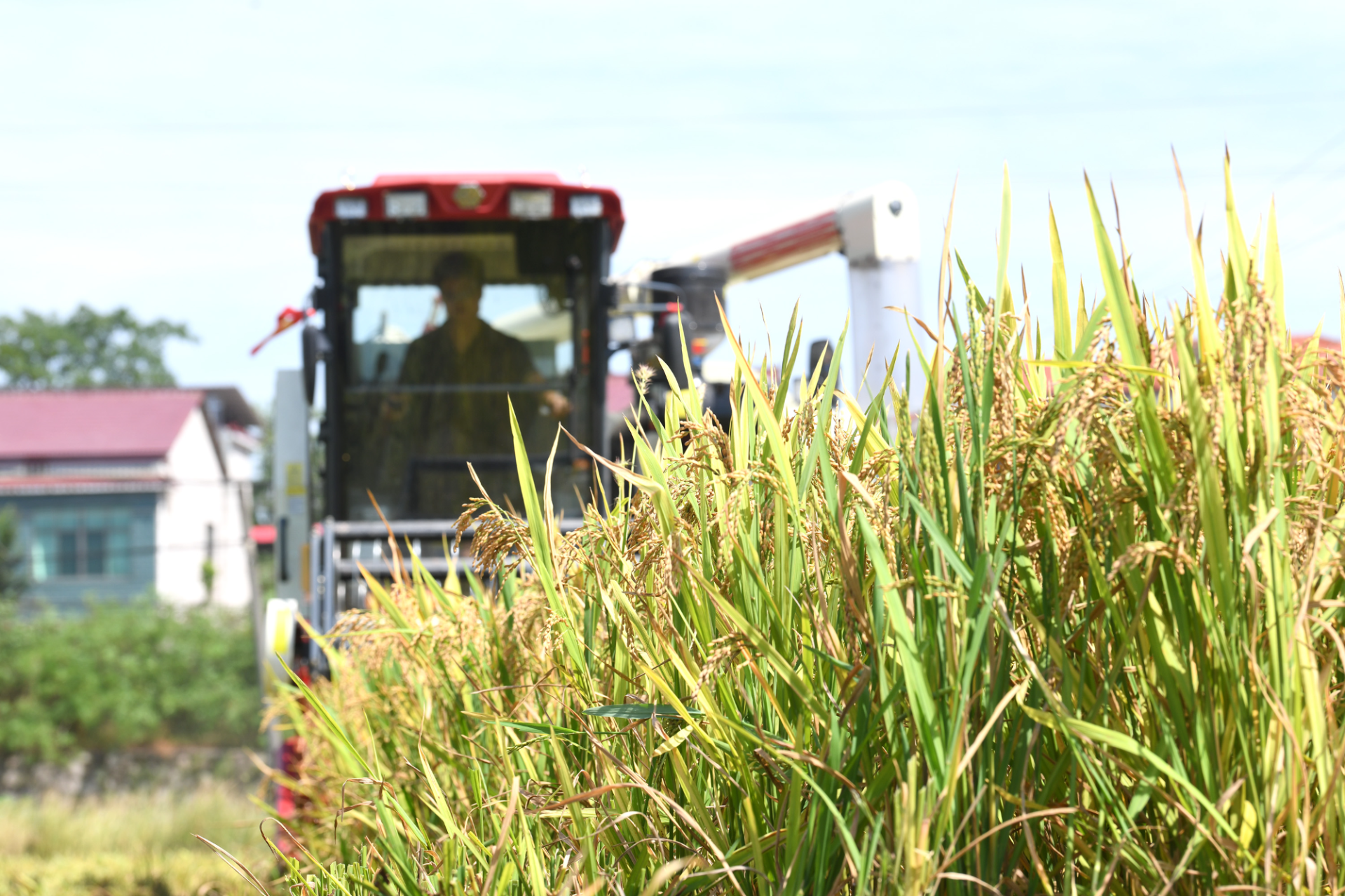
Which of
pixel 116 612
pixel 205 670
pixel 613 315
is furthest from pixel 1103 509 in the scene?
pixel 116 612

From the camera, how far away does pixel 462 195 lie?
20.5 ft

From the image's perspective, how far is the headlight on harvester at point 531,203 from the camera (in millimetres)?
6273

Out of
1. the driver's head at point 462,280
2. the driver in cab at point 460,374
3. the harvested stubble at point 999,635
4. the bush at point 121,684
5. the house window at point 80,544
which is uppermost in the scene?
the driver's head at point 462,280

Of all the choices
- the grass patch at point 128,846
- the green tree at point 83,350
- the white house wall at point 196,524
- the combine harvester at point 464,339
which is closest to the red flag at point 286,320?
the combine harvester at point 464,339

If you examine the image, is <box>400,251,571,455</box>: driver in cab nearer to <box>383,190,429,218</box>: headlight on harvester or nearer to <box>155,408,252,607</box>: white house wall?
<box>383,190,429,218</box>: headlight on harvester

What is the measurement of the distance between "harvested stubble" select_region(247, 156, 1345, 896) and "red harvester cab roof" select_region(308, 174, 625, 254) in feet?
14.7

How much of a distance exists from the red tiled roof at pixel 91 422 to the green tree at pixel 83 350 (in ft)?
121

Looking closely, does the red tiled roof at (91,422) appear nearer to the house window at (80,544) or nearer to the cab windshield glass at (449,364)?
the house window at (80,544)

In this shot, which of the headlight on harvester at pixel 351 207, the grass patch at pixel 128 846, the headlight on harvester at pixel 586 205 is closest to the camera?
the headlight on harvester at pixel 351 207

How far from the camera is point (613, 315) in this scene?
21.1 ft

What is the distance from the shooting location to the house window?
131ft

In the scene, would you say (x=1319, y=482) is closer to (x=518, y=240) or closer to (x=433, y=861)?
(x=433, y=861)

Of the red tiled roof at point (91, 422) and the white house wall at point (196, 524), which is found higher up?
the red tiled roof at point (91, 422)

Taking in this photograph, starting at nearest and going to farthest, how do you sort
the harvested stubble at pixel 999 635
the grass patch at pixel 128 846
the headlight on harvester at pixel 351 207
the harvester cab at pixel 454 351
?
the harvested stubble at pixel 999 635
the headlight on harvester at pixel 351 207
the harvester cab at pixel 454 351
the grass patch at pixel 128 846
